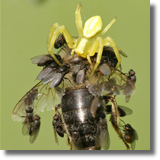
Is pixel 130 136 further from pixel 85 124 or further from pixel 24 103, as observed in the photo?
pixel 24 103

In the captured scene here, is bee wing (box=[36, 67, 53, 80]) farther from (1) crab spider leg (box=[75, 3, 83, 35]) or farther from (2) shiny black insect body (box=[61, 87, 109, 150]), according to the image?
(1) crab spider leg (box=[75, 3, 83, 35])

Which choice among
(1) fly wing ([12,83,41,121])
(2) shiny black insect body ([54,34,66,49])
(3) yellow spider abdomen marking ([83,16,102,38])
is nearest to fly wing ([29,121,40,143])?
(1) fly wing ([12,83,41,121])

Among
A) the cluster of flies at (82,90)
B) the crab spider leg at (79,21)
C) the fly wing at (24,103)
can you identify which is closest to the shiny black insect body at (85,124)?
the cluster of flies at (82,90)

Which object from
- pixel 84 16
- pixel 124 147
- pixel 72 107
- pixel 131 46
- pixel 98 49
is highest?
pixel 84 16

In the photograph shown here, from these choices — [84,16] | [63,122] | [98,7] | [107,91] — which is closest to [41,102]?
[63,122]

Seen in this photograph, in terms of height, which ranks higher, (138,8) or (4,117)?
(138,8)

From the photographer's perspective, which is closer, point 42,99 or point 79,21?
point 42,99

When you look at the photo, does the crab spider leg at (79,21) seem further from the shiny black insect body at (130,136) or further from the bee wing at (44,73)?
the shiny black insect body at (130,136)

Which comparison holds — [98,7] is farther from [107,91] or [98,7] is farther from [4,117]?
[4,117]

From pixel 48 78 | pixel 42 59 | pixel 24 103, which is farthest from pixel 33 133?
pixel 42 59
